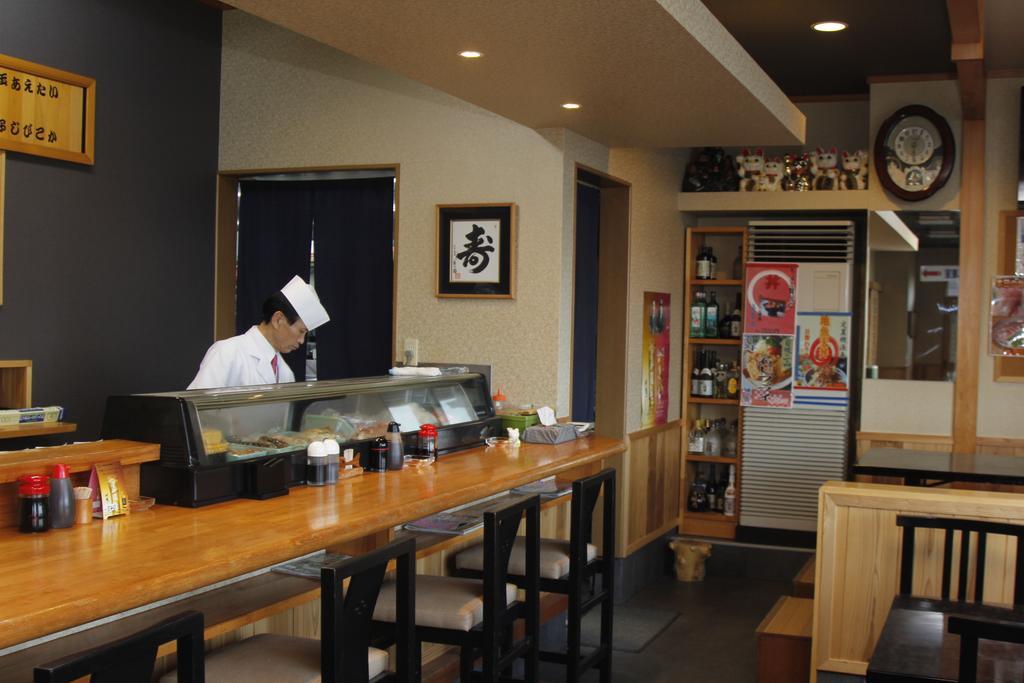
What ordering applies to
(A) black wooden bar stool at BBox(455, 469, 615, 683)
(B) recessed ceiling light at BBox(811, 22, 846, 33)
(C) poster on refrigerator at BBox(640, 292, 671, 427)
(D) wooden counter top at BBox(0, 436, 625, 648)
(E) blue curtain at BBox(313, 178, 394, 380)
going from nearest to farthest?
(D) wooden counter top at BBox(0, 436, 625, 648), (A) black wooden bar stool at BBox(455, 469, 615, 683), (B) recessed ceiling light at BBox(811, 22, 846, 33), (E) blue curtain at BBox(313, 178, 394, 380), (C) poster on refrigerator at BBox(640, 292, 671, 427)

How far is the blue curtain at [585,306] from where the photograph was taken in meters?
5.53

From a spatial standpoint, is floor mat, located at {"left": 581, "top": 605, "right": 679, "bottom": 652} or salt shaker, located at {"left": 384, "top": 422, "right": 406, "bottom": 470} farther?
floor mat, located at {"left": 581, "top": 605, "right": 679, "bottom": 652}

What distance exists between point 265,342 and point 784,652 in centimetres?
249

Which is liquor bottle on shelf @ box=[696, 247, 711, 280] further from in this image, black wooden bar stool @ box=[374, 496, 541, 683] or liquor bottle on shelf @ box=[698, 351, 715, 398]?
black wooden bar stool @ box=[374, 496, 541, 683]

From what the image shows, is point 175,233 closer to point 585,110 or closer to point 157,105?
point 157,105

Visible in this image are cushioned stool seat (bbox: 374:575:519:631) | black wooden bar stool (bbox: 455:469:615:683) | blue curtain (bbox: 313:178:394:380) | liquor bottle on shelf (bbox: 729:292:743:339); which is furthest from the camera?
liquor bottle on shelf (bbox: 729:292:743:339)

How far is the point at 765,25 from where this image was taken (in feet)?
17.5

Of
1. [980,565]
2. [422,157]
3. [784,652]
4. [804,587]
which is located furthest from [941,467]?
[422,157]

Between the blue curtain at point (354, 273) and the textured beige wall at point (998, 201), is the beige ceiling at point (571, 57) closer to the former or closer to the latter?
the blue curtain at point (354, 273)

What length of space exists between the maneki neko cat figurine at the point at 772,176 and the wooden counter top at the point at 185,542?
11.8ft

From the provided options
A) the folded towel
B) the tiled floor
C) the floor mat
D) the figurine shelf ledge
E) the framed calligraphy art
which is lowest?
the tiled floor

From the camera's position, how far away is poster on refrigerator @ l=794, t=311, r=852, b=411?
6.34m

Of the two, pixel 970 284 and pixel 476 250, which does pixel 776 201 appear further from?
pixel 476 250

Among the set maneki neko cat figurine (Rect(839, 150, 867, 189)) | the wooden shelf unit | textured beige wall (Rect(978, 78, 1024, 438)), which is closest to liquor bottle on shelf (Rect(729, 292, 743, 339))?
the wooden shelf unit
